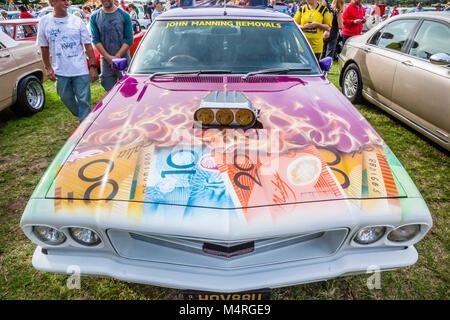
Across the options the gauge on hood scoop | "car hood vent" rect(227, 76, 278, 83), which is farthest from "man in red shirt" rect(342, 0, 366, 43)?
the gauge on hood scoop

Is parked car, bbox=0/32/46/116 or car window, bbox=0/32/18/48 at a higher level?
car window, bbox=0/32/18/48

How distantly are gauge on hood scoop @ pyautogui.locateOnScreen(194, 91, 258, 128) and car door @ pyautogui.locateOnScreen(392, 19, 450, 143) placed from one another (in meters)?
2.59

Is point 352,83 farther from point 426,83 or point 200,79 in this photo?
point 200,79

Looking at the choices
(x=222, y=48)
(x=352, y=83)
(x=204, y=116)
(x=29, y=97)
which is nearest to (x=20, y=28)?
→ (x=29, y=97)

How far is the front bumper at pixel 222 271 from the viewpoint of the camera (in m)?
1.40

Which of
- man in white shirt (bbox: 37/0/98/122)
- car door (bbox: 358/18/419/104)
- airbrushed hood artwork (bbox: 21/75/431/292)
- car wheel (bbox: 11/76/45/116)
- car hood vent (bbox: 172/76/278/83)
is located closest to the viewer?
airbrushed hood artwork (bbox: 21/75/431/292)

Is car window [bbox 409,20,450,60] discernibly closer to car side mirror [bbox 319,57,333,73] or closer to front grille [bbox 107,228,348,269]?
car side mirror [bbox 319,57,333,73]

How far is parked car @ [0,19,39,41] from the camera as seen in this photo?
5.80 m

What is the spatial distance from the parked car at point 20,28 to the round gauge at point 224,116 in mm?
6146

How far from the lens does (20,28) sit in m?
6.12

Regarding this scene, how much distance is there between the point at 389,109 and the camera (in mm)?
4184

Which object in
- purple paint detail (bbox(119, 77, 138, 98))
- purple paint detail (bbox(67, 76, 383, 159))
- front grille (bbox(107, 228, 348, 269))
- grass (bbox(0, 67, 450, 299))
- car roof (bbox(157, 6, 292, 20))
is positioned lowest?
grass (bbox(0, 67, 450, 299))
